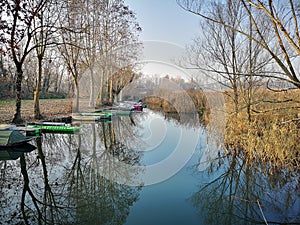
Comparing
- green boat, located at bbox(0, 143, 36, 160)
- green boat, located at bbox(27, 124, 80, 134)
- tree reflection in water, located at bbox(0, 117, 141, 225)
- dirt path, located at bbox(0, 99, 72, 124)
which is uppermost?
dirt path, located at bbox(0, 99, 72, 124)

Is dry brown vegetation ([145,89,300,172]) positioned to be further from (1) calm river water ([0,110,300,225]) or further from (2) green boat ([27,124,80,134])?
(2) green boat ([27,124,80,134])

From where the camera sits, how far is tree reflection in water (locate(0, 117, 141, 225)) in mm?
2287

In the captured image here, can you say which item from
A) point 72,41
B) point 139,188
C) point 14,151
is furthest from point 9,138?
point 72,41

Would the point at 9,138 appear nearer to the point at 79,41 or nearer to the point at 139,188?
the point at 139,188

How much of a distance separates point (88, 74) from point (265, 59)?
Answer: 9.07 metres

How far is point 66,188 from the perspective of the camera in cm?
288

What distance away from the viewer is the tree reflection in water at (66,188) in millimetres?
2287

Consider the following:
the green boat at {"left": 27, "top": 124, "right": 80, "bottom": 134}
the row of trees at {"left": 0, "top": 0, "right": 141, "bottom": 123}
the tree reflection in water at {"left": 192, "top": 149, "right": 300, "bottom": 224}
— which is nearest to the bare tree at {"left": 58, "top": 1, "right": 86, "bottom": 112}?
the row of trees at {"left": 0, "top": 0, "right": 141, "bottom": 123}

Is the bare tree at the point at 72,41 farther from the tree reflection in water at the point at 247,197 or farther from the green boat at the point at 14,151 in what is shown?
the tree reflection in water at the point at 247,197

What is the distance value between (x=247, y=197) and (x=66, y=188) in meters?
2.33

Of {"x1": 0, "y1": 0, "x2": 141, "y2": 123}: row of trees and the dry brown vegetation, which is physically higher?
{"x1": 0, "y1": 0, "x2": 141, "y2": 123}: row of trees

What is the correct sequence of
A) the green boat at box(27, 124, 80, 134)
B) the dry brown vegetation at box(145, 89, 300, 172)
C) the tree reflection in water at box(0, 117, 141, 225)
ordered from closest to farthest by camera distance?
1. the tree reflection in water at box(0, 117, 141, 225)
2. the dry brown vegetation at box(145, 89, 300, 172)
3. the green boat at box(27, 124, 80, 134)

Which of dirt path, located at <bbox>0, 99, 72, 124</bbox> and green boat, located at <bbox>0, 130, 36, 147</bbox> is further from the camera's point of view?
dirt path, located at <bbox>0, 99, 72, 124</bbox>

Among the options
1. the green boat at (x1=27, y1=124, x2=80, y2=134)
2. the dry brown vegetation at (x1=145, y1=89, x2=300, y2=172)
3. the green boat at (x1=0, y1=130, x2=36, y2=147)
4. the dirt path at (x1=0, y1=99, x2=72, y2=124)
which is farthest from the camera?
the dirt path at (x1=0, y1=99, x2=72, y2=124)
